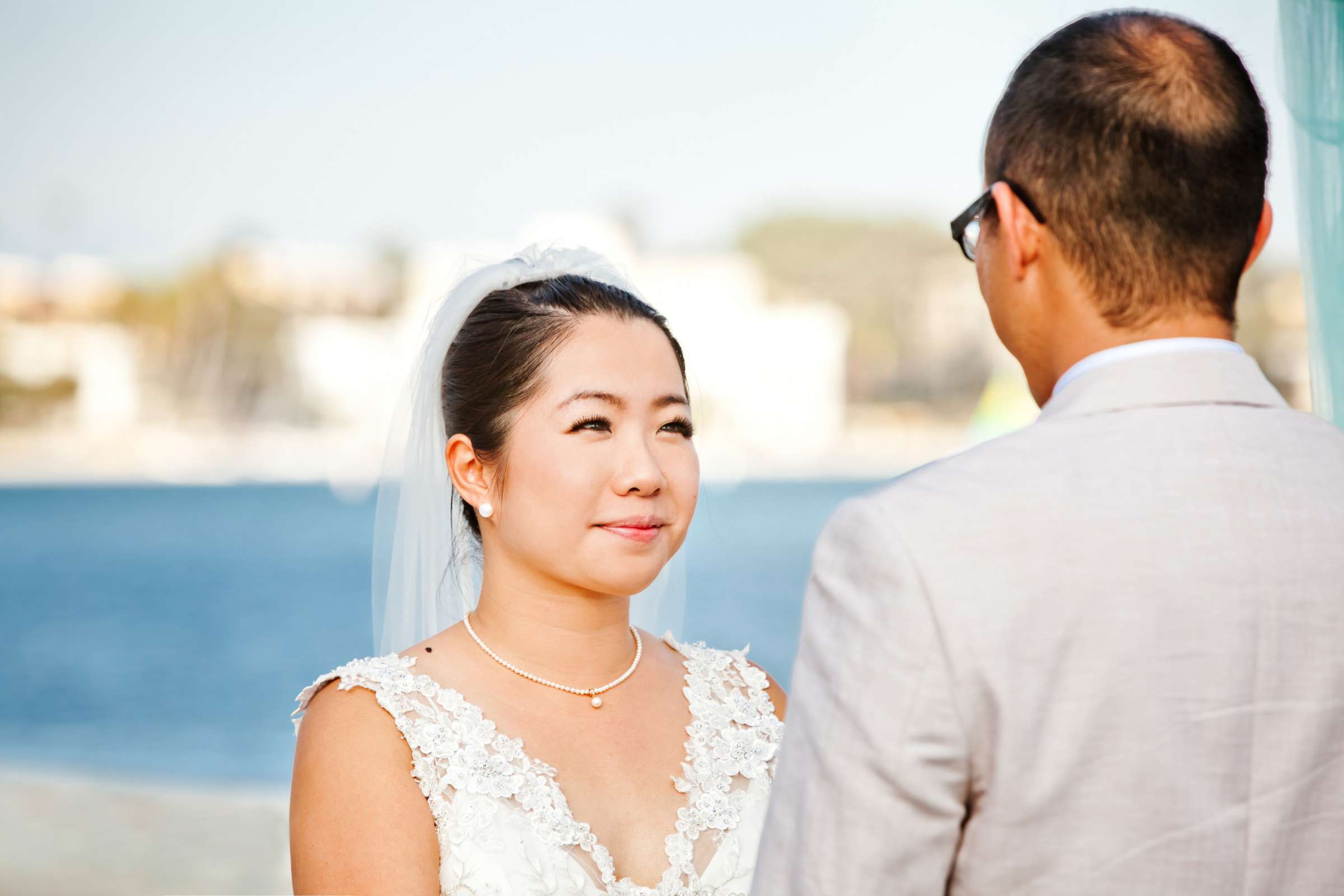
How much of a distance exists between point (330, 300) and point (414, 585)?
53753mm

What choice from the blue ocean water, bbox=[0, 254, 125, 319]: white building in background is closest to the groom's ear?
the blue ocean water

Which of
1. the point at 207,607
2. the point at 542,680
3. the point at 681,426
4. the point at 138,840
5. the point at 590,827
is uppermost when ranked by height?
the point at 681,426

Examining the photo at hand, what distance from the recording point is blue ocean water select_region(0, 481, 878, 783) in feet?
83.7

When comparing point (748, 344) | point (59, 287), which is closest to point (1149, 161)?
point (748, 344)

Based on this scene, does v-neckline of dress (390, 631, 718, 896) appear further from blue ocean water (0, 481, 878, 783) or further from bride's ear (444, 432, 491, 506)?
blue ocean water (0, 481, 878, 783)

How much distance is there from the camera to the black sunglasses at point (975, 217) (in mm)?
1354

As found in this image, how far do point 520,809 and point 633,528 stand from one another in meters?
0.54

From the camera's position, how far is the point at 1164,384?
52.1 inches

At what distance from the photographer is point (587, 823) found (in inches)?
89.0

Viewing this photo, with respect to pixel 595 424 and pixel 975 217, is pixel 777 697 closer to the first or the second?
pixel 595 424

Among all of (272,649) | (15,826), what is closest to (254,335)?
(272,649)

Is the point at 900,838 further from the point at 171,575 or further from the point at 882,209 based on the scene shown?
the point at 882,209

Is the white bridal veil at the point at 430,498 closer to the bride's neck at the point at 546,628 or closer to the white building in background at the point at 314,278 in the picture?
the bride's neck at the point at 546,628

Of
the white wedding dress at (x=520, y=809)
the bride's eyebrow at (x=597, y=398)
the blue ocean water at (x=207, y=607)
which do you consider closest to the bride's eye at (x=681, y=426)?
the bride's eyebrow at (x=597, y=398)
